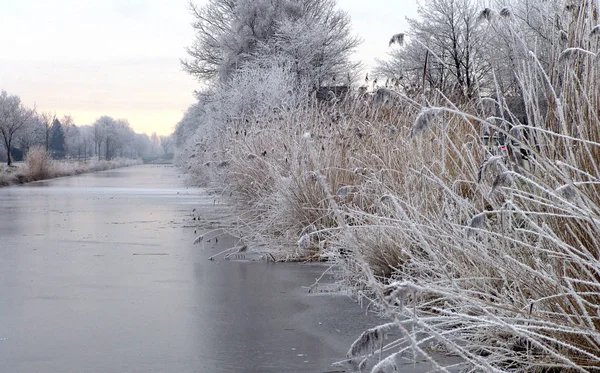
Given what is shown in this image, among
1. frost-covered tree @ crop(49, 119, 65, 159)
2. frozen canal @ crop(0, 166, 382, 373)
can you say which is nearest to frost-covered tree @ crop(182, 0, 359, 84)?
frozen canal @ crop(0, 166, 382, 373)

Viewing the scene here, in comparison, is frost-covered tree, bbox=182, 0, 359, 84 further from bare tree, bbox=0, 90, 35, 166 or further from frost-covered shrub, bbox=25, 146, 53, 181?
bare tree, bbox=0, 90, 35, 166

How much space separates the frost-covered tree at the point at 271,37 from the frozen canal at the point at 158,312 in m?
30.2

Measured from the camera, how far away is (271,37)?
41812 millimetres

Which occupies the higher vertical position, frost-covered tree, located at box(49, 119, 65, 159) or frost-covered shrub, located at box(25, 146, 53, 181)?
frost-covered tree, located at box(49, 119, 65, 159)

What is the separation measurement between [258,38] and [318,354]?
39.4 meters

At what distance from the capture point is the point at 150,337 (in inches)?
181

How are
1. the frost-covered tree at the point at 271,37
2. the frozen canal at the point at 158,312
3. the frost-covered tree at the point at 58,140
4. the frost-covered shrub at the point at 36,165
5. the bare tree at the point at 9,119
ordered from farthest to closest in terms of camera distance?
the frost-covered tree at the point at 58,140, the bare tree at the point at 9,119, the frost-covered tree at the point at 271,37, the frost-covered shrub at the point at 36,165, the frozen canal at the point at 158,312

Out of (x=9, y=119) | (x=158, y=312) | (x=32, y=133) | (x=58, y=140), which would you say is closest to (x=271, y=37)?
(x=9, y=119)

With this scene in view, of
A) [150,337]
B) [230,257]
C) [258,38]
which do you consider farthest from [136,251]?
[258,38]

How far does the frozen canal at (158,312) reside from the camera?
13.4ft

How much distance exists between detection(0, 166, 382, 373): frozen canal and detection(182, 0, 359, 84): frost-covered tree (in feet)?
99.0

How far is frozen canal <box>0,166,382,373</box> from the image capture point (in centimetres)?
409

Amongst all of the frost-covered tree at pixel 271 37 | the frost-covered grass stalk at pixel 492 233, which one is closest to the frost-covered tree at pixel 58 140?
the frost-covered tree at pixel 271 37

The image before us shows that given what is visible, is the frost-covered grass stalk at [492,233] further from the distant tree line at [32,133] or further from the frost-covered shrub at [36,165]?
the distant tree line at [32,133]
